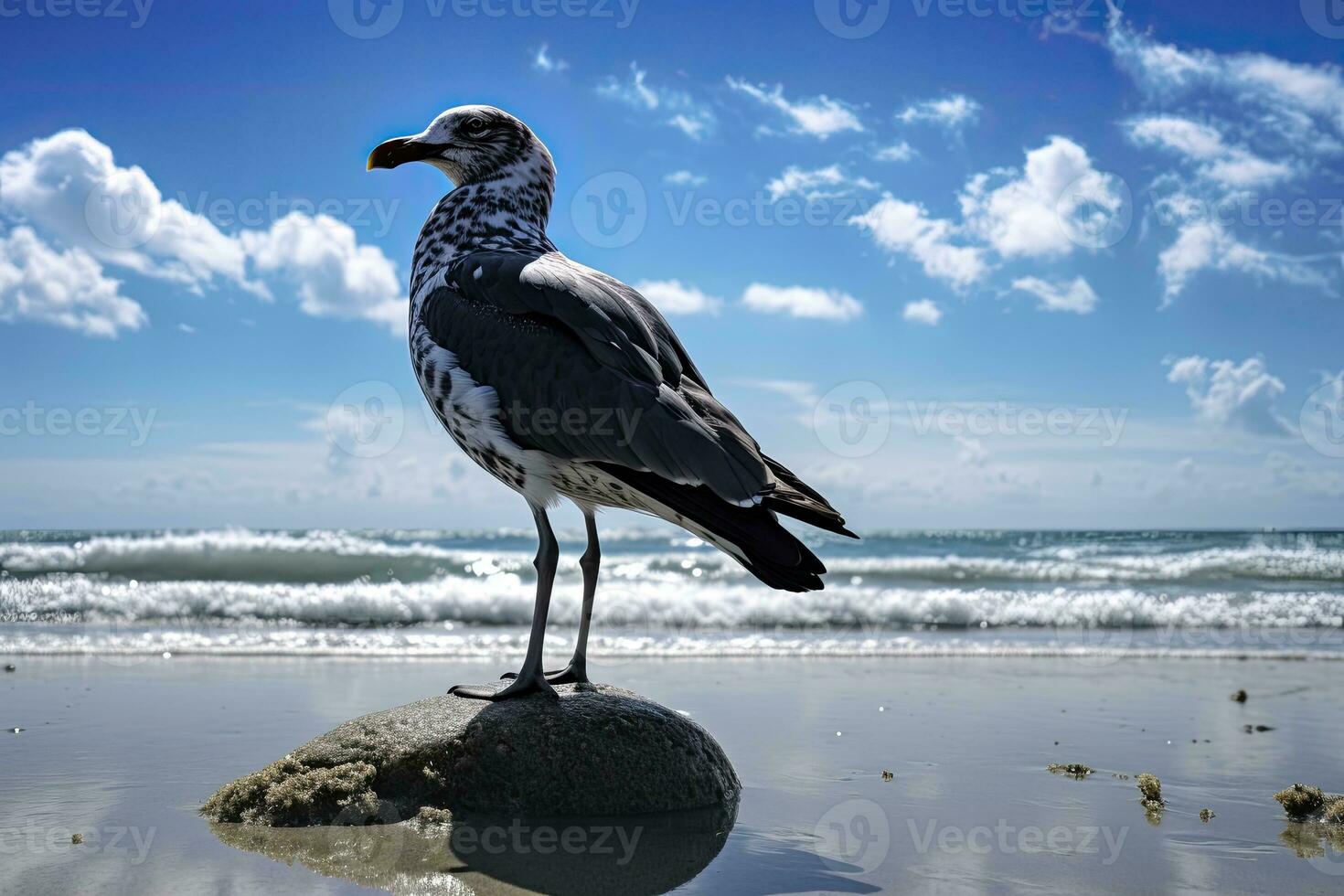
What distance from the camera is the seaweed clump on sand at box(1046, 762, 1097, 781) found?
5.77 m

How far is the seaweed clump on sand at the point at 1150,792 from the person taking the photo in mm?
5141

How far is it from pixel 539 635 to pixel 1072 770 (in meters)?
3.09

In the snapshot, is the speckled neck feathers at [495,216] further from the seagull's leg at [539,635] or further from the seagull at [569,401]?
the seagull's leg at [539,635]

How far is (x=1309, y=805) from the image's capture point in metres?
5.04

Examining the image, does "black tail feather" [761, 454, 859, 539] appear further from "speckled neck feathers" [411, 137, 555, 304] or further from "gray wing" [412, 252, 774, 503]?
"speckled neck feathers" [411, 137, 555, 304]

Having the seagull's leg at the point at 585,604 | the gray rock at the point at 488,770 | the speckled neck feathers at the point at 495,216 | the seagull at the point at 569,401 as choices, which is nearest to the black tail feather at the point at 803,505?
the seagull at the point at 569,401

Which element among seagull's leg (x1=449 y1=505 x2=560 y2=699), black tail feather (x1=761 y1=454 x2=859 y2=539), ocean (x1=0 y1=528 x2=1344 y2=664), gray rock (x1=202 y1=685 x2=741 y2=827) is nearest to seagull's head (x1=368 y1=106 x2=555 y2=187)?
seagull's leg (x1=449 y1=505 x2=560 y2=699)

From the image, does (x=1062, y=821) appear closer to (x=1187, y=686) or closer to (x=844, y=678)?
(x=844, y=678)

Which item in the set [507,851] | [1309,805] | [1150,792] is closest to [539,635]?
[507,851]

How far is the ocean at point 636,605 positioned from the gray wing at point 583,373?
20.1 ft

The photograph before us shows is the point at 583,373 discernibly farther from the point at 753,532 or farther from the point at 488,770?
the point at 488,770

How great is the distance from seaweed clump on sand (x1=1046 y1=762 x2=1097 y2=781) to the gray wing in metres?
2.90

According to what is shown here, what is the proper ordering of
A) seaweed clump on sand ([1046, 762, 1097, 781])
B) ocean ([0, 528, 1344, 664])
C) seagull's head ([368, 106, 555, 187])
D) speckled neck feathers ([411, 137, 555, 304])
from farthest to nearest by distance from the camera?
ocean ([0, 528, 1344, 664]) < seaweed clump on sand ([1046, 762, 1097, 781]) < seagull's head ([368, 106, 555, 187]) < speckled neck feathers ([411, 137, 555, 304])

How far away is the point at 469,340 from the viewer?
14.8 feet
